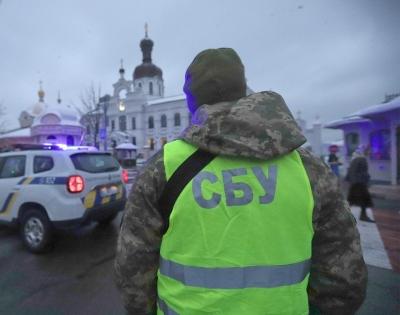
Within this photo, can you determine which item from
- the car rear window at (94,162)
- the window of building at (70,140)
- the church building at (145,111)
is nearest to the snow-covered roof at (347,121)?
the car rear window at (94,162)

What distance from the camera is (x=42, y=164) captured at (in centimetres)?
513

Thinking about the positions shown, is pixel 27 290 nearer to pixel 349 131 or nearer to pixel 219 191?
pixel 219 191

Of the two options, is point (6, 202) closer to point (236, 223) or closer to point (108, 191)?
point (108, 191)

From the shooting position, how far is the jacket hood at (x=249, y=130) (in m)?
1.18

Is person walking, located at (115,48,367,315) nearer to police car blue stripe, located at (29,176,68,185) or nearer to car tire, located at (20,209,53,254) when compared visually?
police car blue stripe, located at (29,176,68,185)

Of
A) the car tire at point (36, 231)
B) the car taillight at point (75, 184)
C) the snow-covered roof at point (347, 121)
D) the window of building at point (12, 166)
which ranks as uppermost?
the snow-covered roof at point (347, 121)

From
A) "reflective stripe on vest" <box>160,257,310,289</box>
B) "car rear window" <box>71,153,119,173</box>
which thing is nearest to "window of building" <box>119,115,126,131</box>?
"car rear window" <box>71,153,119,173</box>

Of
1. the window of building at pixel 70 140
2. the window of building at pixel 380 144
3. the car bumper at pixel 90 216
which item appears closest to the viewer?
the car bumper at pixel 90 216

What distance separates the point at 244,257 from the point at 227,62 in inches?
34.9

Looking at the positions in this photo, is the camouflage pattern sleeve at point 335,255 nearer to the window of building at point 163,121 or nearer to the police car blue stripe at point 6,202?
the police car blue stripe at point 6,202

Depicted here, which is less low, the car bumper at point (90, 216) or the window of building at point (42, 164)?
the window of building at point (42, 164)

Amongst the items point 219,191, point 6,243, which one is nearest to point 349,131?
point 6,243

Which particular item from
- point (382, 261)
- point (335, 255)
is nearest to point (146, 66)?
point (382, 261)

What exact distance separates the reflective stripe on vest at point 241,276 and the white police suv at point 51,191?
13.6 feet
